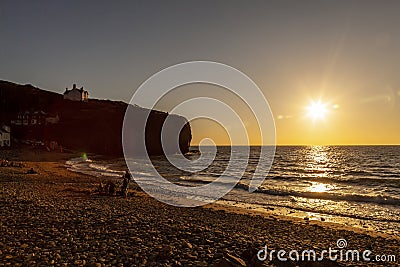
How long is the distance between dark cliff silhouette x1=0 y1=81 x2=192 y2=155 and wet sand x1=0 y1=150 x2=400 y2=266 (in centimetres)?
7453

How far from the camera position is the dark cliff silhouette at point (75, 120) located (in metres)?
85.8

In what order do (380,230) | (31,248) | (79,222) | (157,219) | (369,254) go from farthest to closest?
(380,230), (157,219), (79,222), (369,254), (31,248)

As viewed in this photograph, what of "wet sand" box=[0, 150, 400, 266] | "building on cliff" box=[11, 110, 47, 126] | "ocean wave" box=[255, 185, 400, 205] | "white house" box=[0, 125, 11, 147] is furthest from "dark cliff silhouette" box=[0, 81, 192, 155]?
"wet sand" box=[0, 150, 400, 266]

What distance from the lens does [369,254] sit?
10.4 meters

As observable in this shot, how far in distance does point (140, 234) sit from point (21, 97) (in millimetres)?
101837

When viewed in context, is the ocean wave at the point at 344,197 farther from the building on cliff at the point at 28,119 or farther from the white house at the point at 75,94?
the white house at the point at 75,94

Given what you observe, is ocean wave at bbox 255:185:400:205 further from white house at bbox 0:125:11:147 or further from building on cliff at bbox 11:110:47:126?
building on cliff at bbox 11:110:47:126

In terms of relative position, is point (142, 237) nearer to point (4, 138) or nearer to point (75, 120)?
point (4, 138)

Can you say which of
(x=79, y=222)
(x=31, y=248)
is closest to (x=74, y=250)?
(x=31, y=248)

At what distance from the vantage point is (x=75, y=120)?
9025cm

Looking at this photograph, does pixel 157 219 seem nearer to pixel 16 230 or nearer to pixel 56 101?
pixel 16 230

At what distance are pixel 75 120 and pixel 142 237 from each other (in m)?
86.5

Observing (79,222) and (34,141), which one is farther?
(34,141)

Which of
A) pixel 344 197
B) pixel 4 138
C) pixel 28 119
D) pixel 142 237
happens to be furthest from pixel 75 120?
pixel 142 237
